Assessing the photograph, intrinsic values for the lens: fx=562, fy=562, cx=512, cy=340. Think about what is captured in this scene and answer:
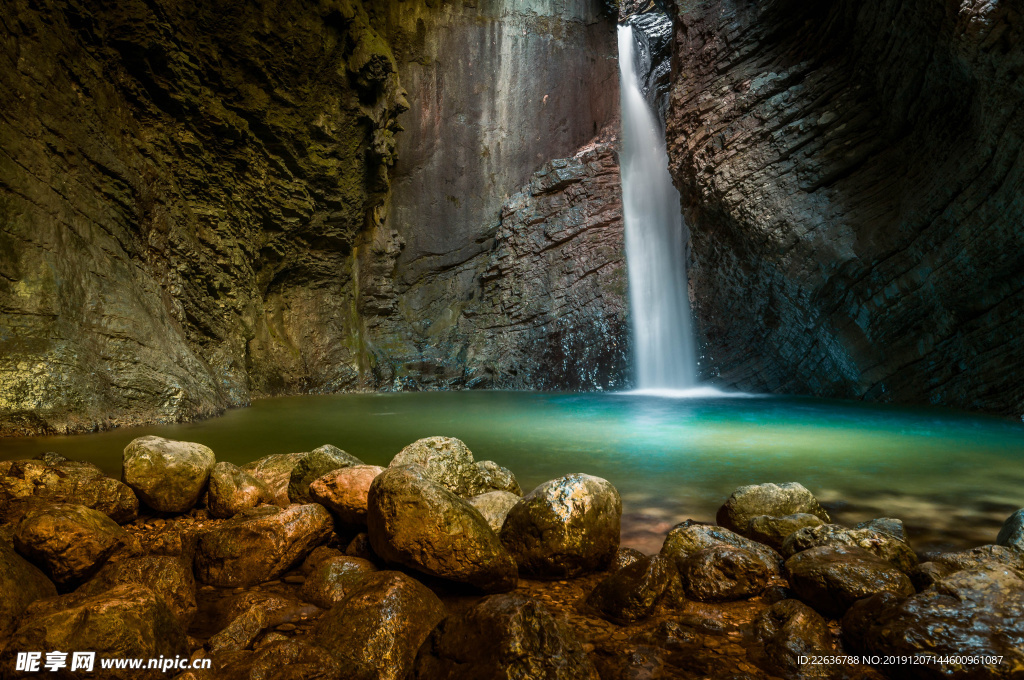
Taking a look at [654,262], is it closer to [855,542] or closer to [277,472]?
[277,472]

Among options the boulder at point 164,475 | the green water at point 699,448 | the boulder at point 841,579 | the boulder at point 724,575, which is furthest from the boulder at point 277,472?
the boulder at point 841,579

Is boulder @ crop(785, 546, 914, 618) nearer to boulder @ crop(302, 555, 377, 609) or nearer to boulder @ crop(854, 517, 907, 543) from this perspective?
boulder @ crop(854, 517, 907, 543)

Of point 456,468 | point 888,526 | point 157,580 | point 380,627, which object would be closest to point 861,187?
point 888,526

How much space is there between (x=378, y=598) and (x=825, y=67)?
42.0 ft

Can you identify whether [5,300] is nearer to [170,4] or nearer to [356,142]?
[170,4]

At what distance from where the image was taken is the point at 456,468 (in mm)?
4172

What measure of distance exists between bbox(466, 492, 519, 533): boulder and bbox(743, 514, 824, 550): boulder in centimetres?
148

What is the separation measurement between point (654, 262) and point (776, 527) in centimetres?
1499

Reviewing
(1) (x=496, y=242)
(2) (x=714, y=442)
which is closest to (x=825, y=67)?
(2) (x=714, y=442)

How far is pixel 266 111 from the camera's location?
45.7 ft

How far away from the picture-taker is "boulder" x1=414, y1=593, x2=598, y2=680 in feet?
6.67

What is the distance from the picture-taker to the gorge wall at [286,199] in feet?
26.9

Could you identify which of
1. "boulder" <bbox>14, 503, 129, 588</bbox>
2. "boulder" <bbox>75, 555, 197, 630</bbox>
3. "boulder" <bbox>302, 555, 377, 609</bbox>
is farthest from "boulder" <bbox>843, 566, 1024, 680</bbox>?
"boulder" <bbox>14, 503, 129, 588</bbox>

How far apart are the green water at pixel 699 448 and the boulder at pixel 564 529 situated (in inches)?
18.4
